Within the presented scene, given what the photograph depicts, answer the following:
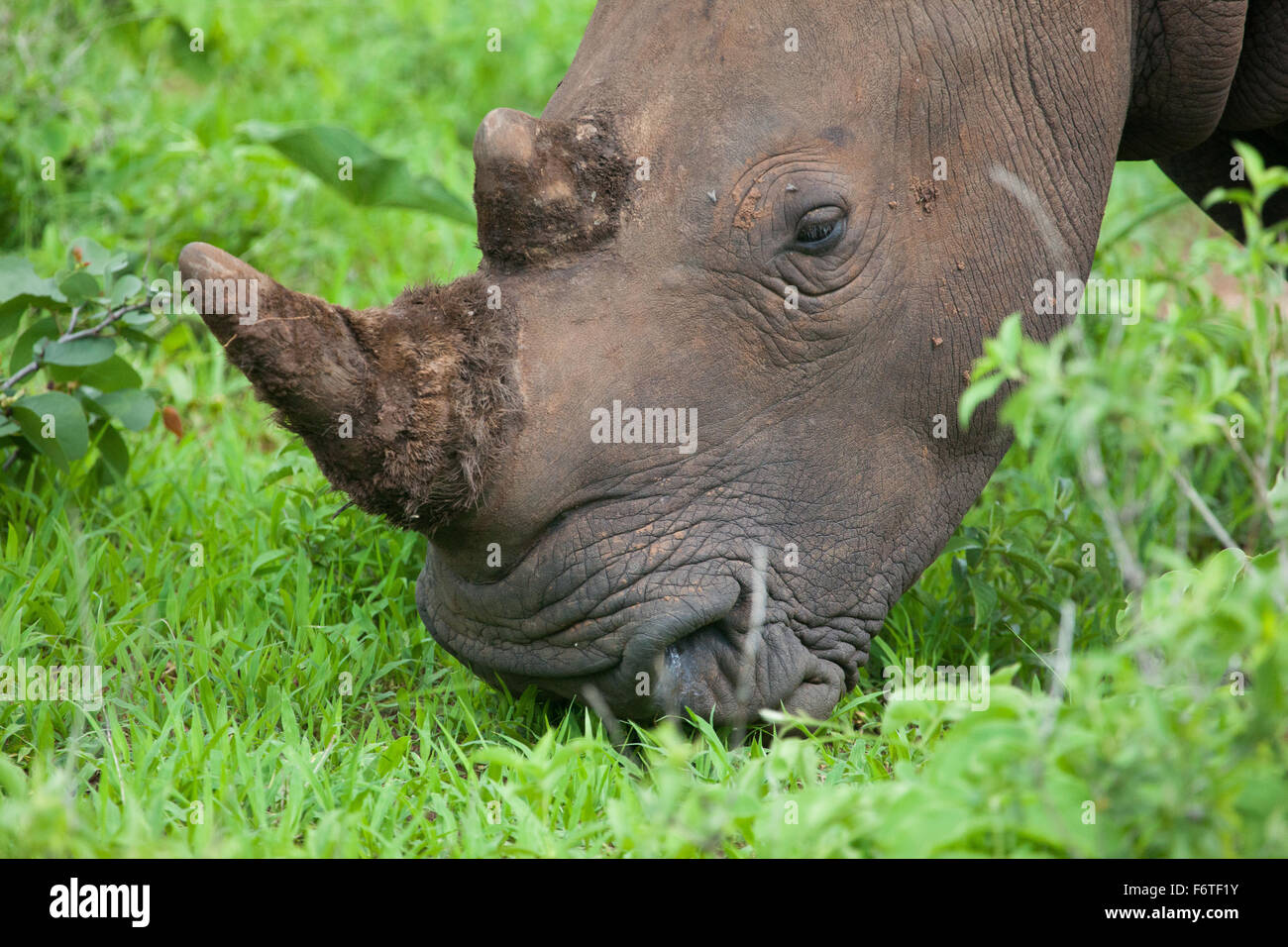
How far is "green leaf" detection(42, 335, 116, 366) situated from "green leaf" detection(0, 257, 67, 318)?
13 cm

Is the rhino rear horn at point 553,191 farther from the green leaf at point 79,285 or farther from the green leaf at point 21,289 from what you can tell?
the green leaf at point 21,289

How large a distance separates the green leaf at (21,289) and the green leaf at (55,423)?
0.28 meters

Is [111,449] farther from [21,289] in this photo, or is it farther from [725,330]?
[725,330]

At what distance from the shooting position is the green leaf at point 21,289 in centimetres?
419

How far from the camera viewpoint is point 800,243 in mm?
3287

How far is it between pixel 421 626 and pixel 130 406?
45.6 inches

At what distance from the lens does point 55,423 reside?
164 inches

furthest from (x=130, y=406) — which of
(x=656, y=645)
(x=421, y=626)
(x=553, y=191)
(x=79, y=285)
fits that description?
(x=656, y=645)

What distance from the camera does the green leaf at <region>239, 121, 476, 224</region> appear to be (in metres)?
5.30

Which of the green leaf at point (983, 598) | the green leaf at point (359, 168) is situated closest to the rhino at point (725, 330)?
the green leaf at point (983, 598)

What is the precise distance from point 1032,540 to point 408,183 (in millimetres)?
2614

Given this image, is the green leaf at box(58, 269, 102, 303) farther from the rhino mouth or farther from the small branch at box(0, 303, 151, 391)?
the rhino mouth
